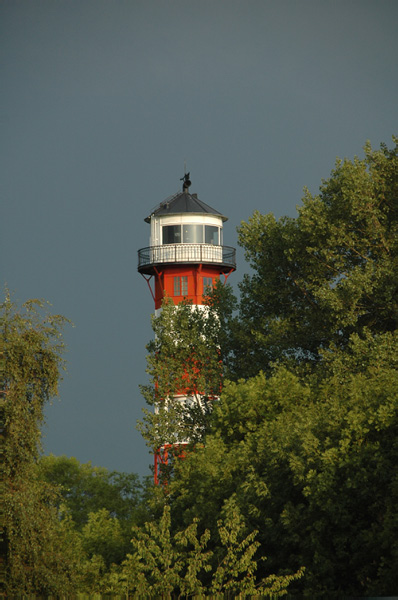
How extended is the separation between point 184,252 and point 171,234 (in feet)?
5.35

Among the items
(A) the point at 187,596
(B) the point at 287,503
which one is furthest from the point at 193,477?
(A) the point at 187,596

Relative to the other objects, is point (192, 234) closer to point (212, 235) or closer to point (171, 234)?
point (171, 234)

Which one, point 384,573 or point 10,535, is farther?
point 10,535

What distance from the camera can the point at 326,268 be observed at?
3934cm

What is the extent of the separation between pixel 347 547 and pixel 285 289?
686 inches

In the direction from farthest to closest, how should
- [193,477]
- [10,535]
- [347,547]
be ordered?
[193,477]
[10,535]
[347,547]

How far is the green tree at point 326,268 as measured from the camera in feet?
123

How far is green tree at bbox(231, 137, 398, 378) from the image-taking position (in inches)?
1478

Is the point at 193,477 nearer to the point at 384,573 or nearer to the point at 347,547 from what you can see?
the point at 347,547

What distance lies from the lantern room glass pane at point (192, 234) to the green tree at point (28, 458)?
27.3m

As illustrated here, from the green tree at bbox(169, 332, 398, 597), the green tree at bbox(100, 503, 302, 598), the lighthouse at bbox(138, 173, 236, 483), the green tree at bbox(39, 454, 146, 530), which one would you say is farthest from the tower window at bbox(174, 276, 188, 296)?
the green tree at bbox(100, 503, 302, 598)

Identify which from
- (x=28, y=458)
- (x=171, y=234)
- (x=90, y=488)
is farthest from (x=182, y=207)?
(x=28, y=458)

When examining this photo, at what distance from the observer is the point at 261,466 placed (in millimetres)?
29203

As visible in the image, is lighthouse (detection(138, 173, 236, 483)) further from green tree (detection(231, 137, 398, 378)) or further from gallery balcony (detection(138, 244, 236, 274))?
green tree (detection(231, 137, 398, 378))
